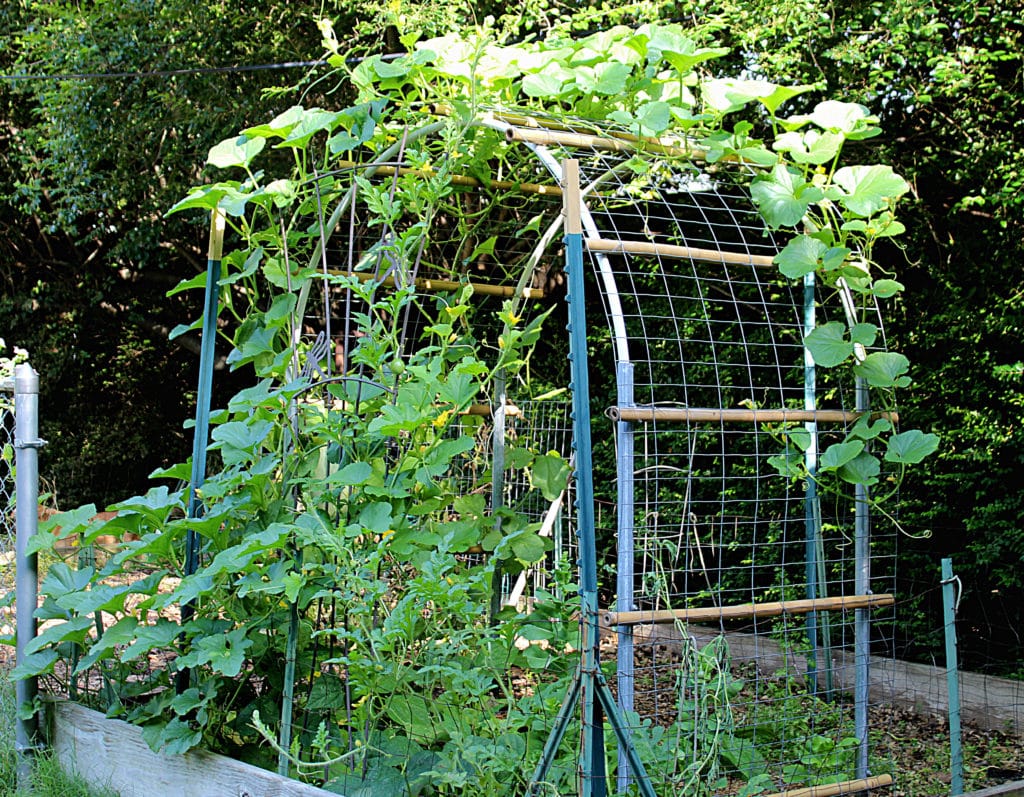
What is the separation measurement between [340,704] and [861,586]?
1387 millimetres

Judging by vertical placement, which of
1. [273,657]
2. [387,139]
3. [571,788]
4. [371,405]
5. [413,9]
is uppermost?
[413,9]

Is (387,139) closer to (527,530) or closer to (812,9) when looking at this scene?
(527,530)

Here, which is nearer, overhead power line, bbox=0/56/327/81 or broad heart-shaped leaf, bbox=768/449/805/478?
broad heart-shaped leaf, bbox=768/449/805/478

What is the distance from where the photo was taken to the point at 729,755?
2395mm

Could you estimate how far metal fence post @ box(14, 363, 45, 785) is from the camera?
9.34 feet

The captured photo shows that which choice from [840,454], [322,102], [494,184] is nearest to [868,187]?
[840,454]

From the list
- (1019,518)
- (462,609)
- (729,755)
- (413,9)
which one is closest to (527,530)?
(462,609)

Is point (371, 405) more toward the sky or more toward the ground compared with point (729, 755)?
more toward the sky

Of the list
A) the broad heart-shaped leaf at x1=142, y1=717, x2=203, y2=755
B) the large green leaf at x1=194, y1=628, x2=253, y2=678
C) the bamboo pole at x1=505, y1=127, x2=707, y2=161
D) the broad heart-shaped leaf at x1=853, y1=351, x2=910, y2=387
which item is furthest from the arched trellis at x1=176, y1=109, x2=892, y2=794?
the broad heart-shaped leaf at x1=142, y1=717, x2=203, y2=755

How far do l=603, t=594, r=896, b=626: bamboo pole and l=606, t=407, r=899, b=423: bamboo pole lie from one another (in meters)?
0.42

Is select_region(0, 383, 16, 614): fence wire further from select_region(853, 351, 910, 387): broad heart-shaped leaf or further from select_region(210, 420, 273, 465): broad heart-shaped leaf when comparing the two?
select_region(853, 351, 910, 387): broad heart-shaped leaf

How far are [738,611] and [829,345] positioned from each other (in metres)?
0.76

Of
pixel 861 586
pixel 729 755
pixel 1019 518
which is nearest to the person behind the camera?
pixel 729 755

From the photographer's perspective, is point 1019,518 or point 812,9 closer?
point 1019,518
